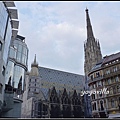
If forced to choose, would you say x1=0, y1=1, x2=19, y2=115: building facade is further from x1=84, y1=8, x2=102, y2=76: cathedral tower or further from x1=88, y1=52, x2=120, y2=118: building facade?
x1=84, y1=8, x2=102, y2=76: cathedral tower

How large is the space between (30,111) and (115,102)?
4785 centimetres

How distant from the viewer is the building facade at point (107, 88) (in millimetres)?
34209

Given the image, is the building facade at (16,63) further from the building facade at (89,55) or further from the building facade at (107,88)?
the building facade at (89,55)

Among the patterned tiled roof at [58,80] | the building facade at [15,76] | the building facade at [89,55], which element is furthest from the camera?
the patterned tiled roof at [58,80]

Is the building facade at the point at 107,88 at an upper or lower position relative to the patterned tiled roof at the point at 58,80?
lower

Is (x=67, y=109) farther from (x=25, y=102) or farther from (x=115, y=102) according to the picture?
(x=115, y=102)

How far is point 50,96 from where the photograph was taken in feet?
269

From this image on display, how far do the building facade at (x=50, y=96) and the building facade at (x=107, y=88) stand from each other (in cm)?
4006

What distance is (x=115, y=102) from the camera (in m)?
34.0

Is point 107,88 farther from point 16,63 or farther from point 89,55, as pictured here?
point 89,55

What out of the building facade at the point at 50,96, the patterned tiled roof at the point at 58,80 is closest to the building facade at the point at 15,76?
the building facade at the point at 50,96

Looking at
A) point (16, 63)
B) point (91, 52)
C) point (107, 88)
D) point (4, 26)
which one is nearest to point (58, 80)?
point (91, 52)

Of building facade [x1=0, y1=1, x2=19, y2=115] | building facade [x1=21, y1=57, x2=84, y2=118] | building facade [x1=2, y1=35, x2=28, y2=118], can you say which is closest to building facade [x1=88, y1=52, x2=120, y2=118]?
building facade [x1=2, y1=35, x2=28, y2=118]

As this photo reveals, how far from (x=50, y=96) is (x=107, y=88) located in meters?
49.3
